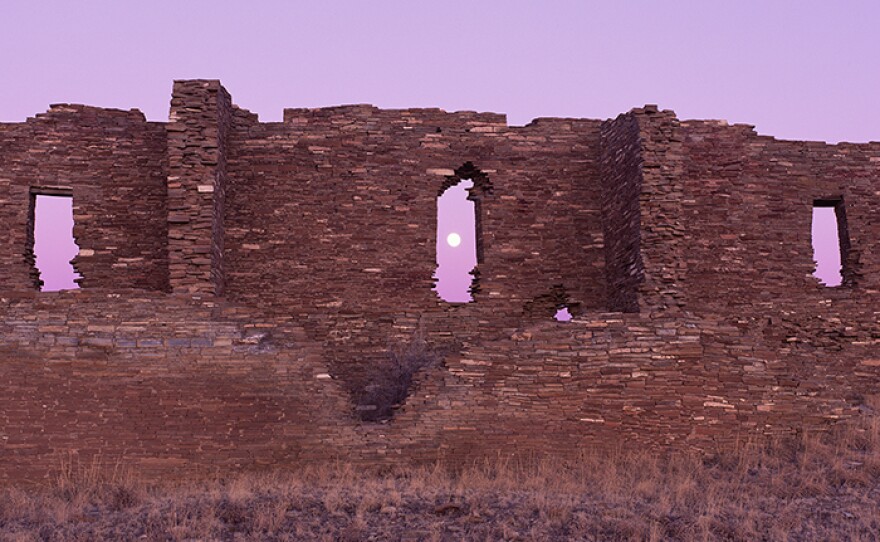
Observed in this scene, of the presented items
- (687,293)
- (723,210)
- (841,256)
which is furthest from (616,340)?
(841,256)

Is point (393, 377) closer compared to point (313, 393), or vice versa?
point (313, 393)

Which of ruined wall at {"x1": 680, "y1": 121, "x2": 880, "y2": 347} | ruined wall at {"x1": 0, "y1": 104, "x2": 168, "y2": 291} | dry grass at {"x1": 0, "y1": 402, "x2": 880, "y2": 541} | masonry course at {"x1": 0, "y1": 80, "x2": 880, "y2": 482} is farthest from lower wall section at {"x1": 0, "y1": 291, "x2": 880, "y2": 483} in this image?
ruined wall at {"x1": 680, "y1": 121, "x2": 880, "y2": 347}

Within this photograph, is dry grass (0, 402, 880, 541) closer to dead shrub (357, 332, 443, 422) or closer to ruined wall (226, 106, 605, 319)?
dead shrub (357, 332, 443, 422)

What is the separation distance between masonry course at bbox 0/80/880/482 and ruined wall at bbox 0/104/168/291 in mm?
38

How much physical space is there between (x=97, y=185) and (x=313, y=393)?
20.1ft

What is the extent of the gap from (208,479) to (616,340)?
5.79 metres

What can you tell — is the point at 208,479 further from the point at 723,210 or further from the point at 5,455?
the point at 723,210

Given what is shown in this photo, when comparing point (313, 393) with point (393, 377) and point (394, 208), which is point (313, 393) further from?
point (394, 208)

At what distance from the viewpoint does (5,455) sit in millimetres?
10055

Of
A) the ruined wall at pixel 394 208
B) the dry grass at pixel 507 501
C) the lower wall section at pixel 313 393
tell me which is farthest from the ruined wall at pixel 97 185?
the dry grass at pixel 507 501

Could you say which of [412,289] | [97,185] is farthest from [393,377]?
[97,185]

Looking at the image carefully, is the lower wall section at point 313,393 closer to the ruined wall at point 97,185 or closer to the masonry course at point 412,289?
the masonry course at point 412,289

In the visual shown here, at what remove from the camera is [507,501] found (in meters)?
8.85

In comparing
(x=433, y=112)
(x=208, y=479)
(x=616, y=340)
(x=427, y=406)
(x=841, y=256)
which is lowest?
(x=208, y=479)
